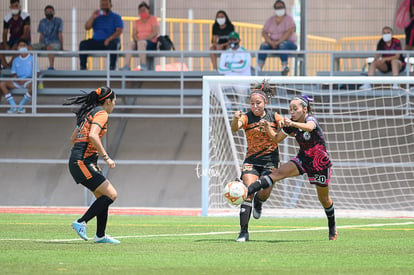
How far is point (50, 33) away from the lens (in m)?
23.1

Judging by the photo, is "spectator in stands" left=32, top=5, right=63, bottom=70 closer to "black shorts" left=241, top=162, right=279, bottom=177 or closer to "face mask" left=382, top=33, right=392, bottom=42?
"face mask" left=382, top=33, right=392, bottom=42

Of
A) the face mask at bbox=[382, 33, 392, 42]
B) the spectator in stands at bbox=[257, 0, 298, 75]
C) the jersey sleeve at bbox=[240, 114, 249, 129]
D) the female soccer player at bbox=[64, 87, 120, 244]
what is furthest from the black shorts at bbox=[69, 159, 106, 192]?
the face mask at bbox=[382, 33, 392, 42]

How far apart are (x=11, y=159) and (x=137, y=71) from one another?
387cm

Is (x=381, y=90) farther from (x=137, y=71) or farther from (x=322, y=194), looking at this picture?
(x=322, y=194)

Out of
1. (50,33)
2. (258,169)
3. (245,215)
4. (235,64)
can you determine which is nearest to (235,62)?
A: (235,64)

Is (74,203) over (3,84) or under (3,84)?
under

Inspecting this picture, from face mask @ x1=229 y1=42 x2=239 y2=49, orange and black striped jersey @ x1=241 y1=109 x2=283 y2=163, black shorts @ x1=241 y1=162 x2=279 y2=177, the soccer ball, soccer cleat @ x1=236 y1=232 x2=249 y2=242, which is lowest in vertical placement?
soccer cleat @ x1=236 y1=232 x2=249 y2=242

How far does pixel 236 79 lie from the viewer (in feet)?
55.1

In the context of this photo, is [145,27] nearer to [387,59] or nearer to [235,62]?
[235,62]

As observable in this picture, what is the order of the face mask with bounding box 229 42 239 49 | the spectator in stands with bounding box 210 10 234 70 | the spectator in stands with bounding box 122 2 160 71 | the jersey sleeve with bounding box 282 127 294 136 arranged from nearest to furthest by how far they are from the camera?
the jersey sleeve with bounding box 282 127 294 136 → the face mask with bounding box 229 42 239 49 → the spectator in stands with bounding box 210 10 234 70 → the spectator in stands with bounding box 122 2 160 71

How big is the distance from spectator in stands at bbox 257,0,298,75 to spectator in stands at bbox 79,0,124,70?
12.2 feet

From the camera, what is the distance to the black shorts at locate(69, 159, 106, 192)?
10.2 m

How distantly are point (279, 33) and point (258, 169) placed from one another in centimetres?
1066

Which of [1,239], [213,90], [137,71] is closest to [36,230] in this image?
[1,239]
